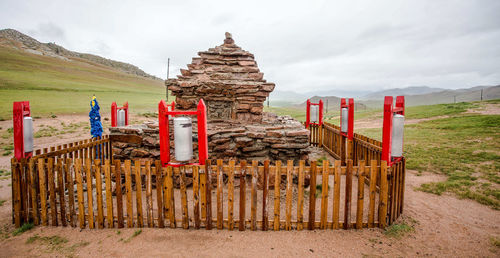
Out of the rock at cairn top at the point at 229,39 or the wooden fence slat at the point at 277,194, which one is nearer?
the wooden fence slat at the point at 277,194

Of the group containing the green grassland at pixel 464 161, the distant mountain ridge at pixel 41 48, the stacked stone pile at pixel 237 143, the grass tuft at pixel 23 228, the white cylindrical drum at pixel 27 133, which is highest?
the distant mountain ridge at pixel 41 48

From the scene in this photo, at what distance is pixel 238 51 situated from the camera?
9.34 m

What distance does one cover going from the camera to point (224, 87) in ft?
26.6

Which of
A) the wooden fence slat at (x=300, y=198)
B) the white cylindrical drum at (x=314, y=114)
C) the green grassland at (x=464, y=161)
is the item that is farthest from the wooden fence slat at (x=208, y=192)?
the white cylindrical drum at (x=314, y=114)

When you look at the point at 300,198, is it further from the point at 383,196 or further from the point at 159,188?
the point at 159,188

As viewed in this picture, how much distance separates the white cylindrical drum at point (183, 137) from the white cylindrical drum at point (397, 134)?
13.8ft

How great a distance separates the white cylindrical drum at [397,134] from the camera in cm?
509

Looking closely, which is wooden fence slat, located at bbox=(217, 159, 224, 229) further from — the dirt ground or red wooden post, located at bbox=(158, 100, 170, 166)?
red wooden post, located at bbox=(158, 100, 170, 166)

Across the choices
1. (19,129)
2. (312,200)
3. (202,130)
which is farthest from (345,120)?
(19,129)

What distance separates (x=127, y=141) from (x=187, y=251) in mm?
4580

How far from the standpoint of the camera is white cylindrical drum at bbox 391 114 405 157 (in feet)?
16.7

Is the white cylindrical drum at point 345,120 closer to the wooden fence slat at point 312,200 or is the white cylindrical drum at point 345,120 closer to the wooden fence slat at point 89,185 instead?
the wooden fence slat at point 312,200

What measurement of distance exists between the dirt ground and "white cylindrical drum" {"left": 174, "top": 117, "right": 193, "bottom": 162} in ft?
4.79

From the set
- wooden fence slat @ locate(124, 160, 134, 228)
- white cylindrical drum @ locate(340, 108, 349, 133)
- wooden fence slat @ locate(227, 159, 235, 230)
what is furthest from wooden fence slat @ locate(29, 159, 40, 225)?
white cylindrical drum @ locate(340, 108, 349, 133)
